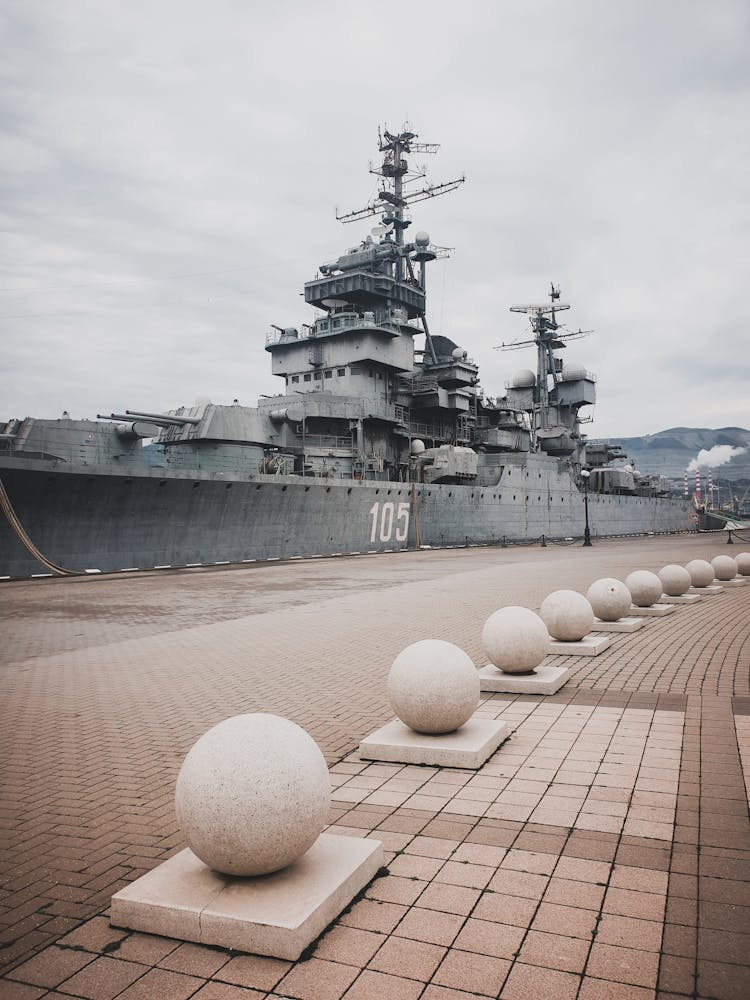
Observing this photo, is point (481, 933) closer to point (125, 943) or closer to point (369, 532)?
point (125, 943)

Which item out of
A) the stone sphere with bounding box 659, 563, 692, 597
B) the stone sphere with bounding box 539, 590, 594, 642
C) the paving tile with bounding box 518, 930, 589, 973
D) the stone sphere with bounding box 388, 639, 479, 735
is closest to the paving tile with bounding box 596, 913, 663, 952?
the paving tile with bounding box 518, 930, 589, 973

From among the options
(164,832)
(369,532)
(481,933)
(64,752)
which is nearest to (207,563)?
(369,532)

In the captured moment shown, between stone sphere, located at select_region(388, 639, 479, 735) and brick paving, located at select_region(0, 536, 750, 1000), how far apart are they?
1.30 feet

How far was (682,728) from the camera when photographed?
18.2 ft

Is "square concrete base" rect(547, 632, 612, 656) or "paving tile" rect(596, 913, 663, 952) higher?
"paving tile" rect(596, 913, 663, 952)

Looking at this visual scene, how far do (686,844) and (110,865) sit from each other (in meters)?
2.85

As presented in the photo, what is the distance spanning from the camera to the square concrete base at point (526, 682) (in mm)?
6848

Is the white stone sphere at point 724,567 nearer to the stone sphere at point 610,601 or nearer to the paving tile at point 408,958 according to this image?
the stone sphere at point 610,601

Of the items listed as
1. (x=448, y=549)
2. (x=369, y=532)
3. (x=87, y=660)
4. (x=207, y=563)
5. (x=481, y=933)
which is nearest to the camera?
(x=481, y=933)

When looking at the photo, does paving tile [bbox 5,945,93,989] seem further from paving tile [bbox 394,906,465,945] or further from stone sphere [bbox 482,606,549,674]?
stone sphere [bbox 482,606,549,674]

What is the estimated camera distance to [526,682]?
688cm

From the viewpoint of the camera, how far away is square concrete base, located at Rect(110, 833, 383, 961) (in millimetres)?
2830

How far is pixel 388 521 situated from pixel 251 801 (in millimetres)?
27339

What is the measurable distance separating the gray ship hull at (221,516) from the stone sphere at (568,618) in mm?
14238
